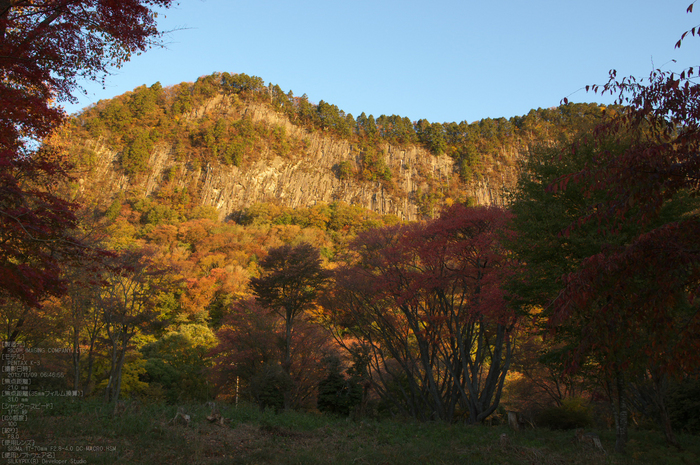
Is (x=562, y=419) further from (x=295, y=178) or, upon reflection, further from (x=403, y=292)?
(x=295, y=178)

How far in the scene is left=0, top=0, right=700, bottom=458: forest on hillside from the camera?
4.56 meters

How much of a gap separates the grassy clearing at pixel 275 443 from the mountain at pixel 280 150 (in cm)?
5829

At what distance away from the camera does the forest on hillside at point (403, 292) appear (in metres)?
4.56

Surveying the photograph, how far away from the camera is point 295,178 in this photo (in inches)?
2849

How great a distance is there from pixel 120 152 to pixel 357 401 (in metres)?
68.0

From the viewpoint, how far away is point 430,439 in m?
8.71

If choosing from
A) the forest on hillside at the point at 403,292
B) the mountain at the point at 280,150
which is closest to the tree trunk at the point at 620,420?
the forest on hillside at the point at 403,292

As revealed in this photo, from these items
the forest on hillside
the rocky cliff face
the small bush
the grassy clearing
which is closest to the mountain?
the rocky cliff face

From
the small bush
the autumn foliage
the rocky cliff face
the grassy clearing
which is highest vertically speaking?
the rocky cliff face

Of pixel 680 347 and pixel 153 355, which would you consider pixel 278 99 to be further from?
pixel 680 347

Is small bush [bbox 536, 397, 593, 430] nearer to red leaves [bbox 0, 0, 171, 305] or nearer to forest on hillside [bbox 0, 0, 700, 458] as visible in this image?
forest on hillside [bbox 0, 0, 700, 458]

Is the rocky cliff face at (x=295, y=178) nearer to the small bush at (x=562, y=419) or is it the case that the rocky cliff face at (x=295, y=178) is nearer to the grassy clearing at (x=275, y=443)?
the small bush at (x=562, y=419)

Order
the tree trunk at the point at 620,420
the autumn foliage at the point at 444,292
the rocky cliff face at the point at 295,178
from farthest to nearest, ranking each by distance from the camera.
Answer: the rocky cliff face at the point at 295,178 < the autumn foliage at the point at 444,292 < the tree trunk at the point at 620,420

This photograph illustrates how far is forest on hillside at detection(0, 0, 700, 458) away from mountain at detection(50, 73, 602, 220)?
30.1m
